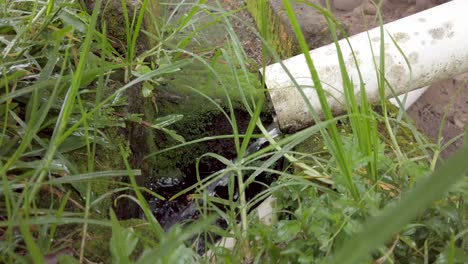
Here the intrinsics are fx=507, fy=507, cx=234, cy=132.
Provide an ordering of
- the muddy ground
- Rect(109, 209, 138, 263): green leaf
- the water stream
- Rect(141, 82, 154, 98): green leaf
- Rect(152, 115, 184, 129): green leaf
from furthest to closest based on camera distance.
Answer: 1. the muddy ground
2. the water stream
3. Rect(141, 82, 154, 98): green leaf
4. Rect(152, 115, 184, 129): green leaf
5. Rect(109, 209, 138, 263): green leaf

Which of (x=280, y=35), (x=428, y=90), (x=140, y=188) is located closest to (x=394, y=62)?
(x=280, y=35)

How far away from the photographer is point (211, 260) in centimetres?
101

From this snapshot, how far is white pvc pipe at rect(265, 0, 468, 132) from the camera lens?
169 cm

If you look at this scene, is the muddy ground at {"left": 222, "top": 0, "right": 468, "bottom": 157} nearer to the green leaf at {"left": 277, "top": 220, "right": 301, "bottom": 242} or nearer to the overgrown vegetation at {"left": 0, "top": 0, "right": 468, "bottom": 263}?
the overgrown vegetation at {"left": 0, "top": 0, "right": 468, "bottom": 263}

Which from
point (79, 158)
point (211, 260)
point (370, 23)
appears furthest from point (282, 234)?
point (370, 23)

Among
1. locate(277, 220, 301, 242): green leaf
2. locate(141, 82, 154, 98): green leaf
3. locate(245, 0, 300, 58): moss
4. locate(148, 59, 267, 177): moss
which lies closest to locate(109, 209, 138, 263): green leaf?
locate(277, 220, 301, 242): green leaf

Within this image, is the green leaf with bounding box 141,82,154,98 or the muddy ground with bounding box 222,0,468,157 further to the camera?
the muddy ground with bounding box 222,0,468,157

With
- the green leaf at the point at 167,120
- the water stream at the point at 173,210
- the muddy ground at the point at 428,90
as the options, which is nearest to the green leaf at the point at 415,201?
the green leaf at the point at 167,120

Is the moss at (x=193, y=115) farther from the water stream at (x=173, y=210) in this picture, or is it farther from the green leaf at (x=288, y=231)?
the green leaf at (x=288, y=231)

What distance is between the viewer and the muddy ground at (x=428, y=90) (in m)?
2.34

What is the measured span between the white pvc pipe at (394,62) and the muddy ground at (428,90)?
27 cm

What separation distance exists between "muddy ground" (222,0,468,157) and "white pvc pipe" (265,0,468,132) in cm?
27

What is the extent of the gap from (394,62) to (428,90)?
5.49 ft

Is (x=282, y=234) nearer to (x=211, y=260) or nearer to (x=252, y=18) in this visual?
(x=211, y=260)
